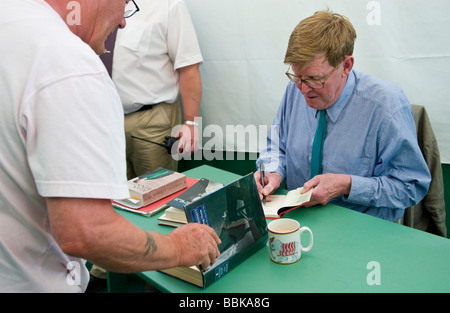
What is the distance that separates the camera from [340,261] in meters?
1.12

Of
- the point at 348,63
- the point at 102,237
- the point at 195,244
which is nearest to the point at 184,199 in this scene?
the point at 195,244

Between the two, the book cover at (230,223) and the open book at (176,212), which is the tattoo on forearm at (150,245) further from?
the open book at (176,212)

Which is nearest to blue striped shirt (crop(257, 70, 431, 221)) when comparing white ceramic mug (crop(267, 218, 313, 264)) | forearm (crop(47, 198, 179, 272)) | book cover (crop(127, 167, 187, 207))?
white ceramic mug (crop(267, 218, 313, 264))

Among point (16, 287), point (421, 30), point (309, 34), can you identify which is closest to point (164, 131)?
point (309, 34)

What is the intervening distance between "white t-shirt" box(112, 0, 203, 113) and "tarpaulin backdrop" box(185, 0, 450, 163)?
0.30 metres

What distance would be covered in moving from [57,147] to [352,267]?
2.69ft

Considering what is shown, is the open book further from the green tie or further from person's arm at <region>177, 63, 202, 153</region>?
person's arm at <region>177, 63, 202, 153</region>

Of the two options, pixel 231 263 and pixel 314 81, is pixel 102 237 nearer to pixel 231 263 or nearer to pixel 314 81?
pixel 231 263

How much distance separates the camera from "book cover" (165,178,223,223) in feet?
4.46

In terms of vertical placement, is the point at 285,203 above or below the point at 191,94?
below

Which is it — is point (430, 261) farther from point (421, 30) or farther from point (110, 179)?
point (421, 30)

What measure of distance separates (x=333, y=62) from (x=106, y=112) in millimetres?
982

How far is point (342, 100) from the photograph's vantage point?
1560 mm

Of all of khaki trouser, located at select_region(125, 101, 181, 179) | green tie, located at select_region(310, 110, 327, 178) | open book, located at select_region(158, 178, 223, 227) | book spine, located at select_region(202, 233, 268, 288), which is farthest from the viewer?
khaki trouser, located at select_region(125, 101, 181, 179)
